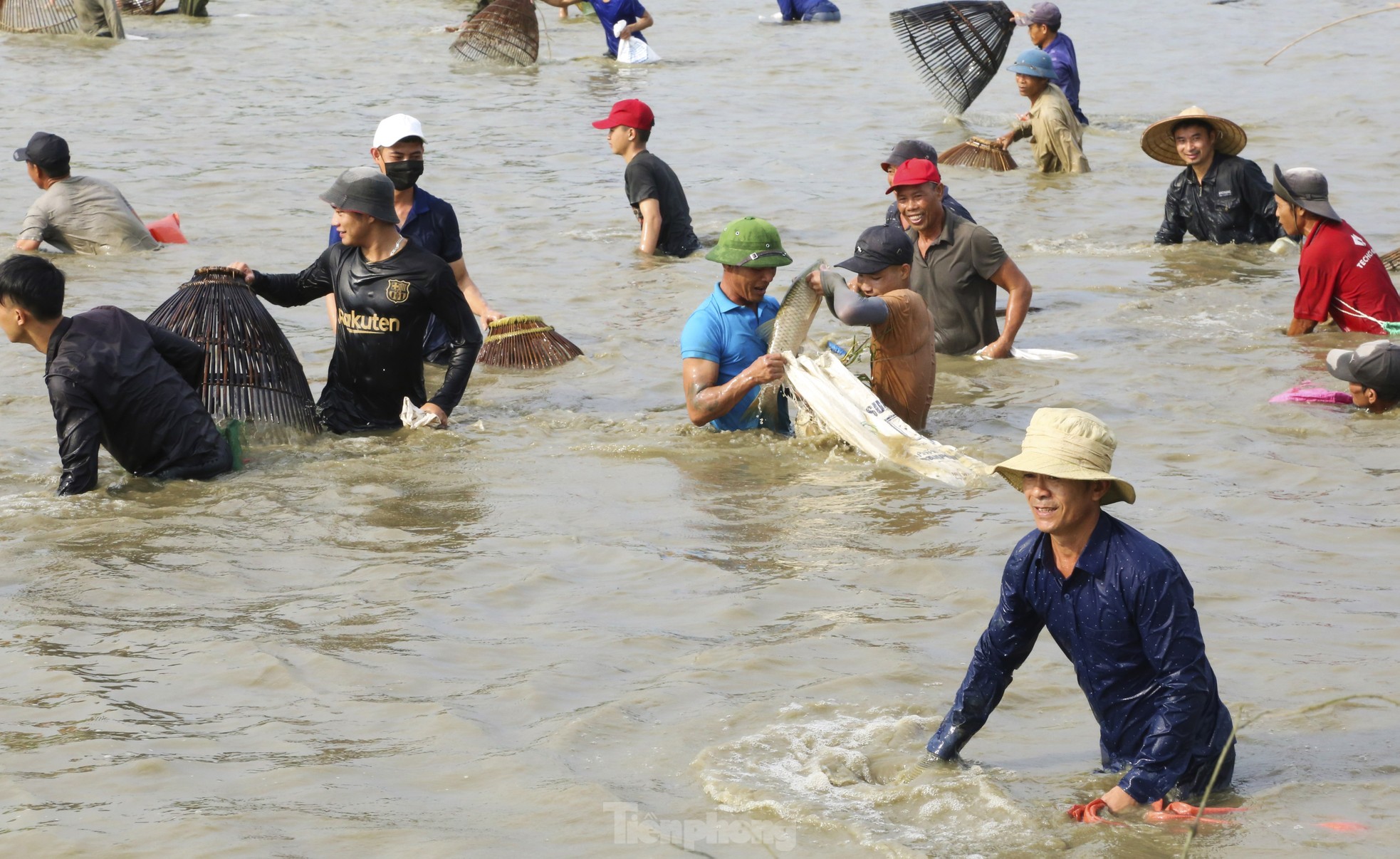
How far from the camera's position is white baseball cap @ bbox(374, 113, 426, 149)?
7.03 m

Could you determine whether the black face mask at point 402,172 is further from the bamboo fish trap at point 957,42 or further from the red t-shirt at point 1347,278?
the bamboo fish trap at point 957,42

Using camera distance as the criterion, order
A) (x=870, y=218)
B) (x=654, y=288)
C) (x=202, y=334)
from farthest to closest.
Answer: (x=870, y=218), (x=654, y=288), (x=202, y=334)

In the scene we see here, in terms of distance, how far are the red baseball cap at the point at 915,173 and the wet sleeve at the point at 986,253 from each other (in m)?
0.44

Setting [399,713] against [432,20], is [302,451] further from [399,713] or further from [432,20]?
[432,20]

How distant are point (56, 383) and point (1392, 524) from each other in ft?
16.1

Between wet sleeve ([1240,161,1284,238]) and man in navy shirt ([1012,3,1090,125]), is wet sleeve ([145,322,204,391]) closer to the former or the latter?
wet sleeve ([1240,161,1284,238])

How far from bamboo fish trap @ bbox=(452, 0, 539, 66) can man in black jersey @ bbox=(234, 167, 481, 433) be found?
14280mm

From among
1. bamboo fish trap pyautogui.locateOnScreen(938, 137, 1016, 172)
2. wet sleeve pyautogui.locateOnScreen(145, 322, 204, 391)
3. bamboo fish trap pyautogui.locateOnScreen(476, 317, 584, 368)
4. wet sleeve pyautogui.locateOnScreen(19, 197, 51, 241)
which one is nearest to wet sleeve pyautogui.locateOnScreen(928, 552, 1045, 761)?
wet sleeve pyautogui.locateOnScreen(145, 322, 204, 391)

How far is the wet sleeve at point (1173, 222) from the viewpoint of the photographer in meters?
10.1

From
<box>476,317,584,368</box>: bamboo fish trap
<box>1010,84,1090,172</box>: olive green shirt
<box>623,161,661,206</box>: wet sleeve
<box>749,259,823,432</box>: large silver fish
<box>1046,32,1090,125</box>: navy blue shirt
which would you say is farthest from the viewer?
<box>1046,32,1090,125</box>: navy blue shirt

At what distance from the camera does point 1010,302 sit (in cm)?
800

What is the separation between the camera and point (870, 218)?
12.1 m

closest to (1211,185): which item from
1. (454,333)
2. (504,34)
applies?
(454,333)

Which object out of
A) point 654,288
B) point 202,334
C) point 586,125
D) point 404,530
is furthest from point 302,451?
point 586,125
